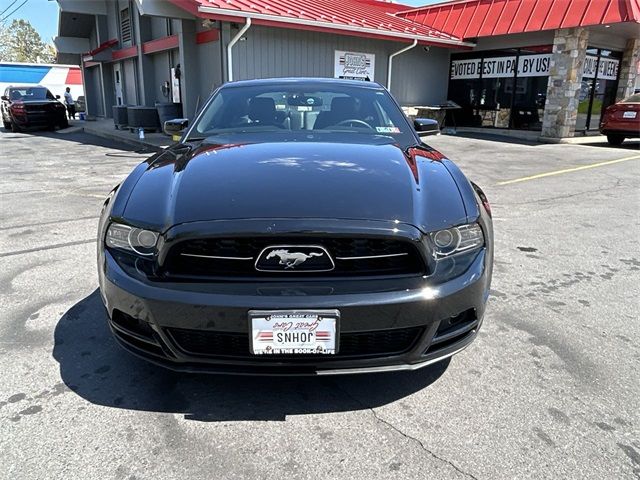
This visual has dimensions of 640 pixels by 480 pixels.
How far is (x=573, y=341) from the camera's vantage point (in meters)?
2.97

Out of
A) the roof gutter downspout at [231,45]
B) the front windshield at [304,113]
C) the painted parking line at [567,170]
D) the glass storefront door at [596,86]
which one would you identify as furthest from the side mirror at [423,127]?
the glass storefront door at [596,86]

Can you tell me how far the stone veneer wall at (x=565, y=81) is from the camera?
1414 centimetres

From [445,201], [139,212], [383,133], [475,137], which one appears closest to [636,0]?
[475,137]

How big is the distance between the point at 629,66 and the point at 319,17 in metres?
11.1

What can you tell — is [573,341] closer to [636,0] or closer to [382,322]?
[382,322]

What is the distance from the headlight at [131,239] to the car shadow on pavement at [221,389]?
2.37 ft

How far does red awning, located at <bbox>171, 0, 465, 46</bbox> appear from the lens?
1127 centimetres

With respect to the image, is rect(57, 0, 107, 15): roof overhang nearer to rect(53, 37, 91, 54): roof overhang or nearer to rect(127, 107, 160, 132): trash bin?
rect(53, 37, 91, 54): roof overhang

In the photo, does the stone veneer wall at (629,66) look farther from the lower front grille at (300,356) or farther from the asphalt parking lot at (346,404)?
the lower front grille at (300,356)

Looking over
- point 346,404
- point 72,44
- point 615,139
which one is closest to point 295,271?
point 346,404

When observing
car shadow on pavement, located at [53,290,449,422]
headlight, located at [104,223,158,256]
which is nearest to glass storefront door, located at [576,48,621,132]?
car shadow on pavement, located at [53,290,449,422]

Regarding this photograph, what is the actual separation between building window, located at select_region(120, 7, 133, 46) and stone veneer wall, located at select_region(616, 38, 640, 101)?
57.4 ft

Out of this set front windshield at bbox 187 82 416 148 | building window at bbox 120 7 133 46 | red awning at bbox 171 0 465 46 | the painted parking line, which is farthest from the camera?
building window at bbox 120 7 133 46

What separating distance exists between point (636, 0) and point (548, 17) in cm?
215
